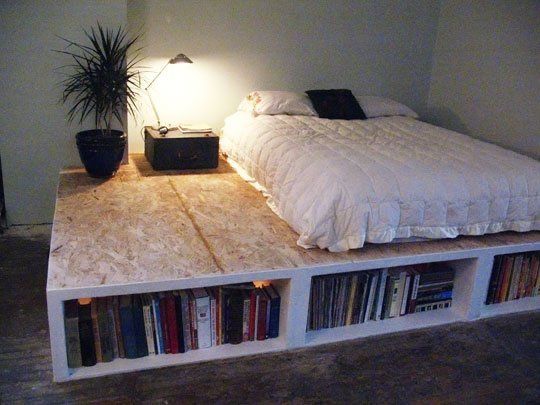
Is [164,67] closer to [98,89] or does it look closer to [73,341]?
[98,89]

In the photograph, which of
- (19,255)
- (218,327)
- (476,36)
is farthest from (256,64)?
(218,327)

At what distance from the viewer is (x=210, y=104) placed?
14.1 ft

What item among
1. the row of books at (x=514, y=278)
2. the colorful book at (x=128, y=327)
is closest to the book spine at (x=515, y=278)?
the row of books at (x=514, y=278)

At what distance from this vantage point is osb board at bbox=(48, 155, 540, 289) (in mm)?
2322

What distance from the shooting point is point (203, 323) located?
2.37 meters

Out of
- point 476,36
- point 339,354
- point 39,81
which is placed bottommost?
point 339,354

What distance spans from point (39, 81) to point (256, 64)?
1636 mm

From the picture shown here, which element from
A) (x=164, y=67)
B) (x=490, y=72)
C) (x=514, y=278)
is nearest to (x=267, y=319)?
(x=514, y=278)

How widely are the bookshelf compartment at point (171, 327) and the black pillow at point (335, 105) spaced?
6.50ft

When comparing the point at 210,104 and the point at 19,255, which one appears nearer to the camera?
the point at 19,255

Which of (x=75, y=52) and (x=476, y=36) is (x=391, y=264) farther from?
(x=476, y=36)

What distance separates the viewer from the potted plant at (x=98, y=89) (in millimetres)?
3410

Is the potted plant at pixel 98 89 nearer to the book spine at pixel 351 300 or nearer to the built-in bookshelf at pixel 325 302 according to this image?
the built-in bookshelf at pixel 325 302

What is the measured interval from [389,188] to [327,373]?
0.90 meters
